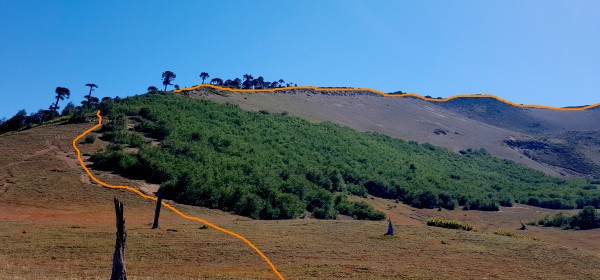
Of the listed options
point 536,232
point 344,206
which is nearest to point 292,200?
point 344,206

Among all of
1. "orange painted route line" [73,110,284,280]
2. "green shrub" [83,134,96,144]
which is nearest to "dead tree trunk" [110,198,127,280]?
"orange painted route line" [73,110,284,280]

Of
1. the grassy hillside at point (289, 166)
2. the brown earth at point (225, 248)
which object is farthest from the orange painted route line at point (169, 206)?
the grassy hillside at point (289, 166)

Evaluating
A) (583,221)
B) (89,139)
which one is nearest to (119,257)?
(89,139)

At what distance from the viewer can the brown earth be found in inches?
968

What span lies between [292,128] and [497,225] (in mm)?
42190

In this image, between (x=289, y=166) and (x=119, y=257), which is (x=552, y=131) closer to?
(x=289, y=166)

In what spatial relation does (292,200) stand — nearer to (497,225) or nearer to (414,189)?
(497,225)

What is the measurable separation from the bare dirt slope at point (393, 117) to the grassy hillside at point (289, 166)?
26.3ft

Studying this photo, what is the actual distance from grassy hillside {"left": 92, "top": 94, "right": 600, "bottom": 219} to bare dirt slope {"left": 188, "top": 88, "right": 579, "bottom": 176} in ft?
26.3

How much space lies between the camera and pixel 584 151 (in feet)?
468

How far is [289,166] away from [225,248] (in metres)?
44.2

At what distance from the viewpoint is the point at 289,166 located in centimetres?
7325

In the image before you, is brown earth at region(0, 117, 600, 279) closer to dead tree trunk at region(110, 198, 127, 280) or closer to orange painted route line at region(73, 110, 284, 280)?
orange painted route line at region(73, 110, 284, 280)

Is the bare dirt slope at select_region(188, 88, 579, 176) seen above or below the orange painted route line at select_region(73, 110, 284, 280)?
above
